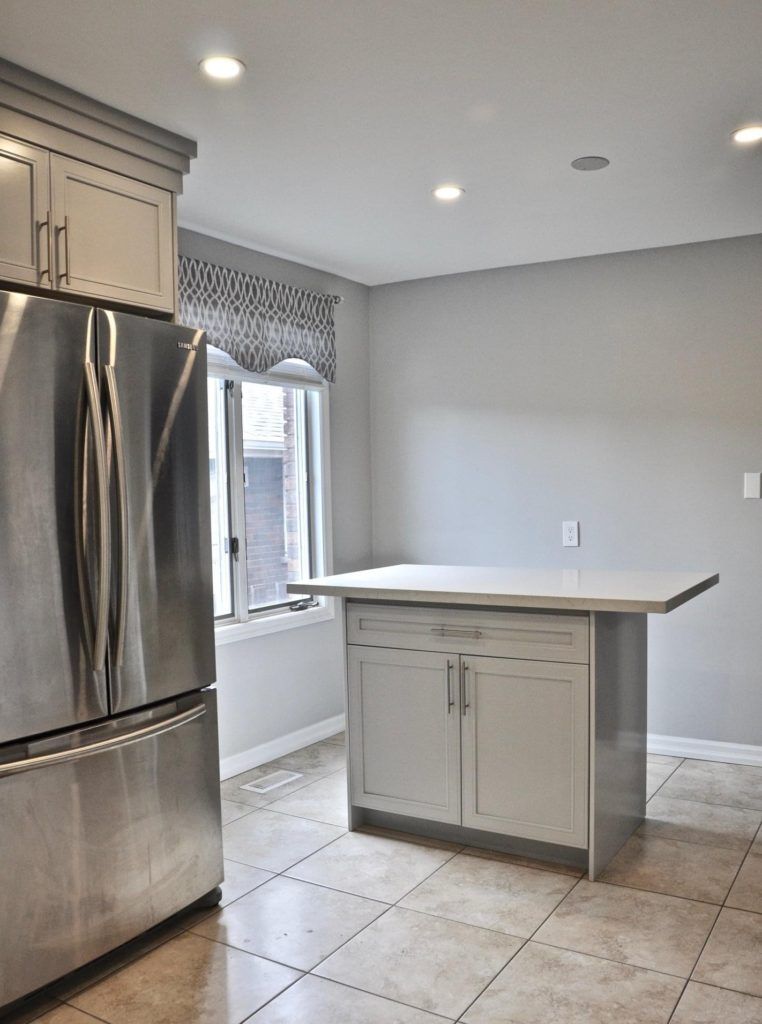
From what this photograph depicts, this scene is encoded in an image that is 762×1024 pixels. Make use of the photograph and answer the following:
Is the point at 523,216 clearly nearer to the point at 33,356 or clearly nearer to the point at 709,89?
the point at 709,89

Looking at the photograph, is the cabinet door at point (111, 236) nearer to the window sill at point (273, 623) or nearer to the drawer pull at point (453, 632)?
the drawer pull at point (453, 632)

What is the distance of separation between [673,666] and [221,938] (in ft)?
8.53

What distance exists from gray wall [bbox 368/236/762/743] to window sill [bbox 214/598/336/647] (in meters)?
0.58

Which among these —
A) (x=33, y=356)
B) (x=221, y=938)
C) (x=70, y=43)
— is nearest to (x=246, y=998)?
(x=221, y=938)

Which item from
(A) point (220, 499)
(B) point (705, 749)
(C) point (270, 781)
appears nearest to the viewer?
(C) point (270, 781)

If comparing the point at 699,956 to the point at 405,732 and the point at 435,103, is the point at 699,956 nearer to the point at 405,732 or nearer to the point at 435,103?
the point at 405,732

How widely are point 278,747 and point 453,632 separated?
1.60m

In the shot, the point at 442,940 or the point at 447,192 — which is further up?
the point at 447,192

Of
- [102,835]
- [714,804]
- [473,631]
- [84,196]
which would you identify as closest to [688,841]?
[714,804]

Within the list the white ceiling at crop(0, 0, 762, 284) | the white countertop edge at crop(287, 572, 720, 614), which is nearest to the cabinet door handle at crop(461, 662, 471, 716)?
the white countertop edge at crop(287, 572, 720, 614)

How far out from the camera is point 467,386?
4809 millimetres

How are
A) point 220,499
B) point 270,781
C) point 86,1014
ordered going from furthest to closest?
point 220,499 < point 270,781 < point 86,1014

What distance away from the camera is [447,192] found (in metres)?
3.37

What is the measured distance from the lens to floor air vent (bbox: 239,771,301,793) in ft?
12.6
